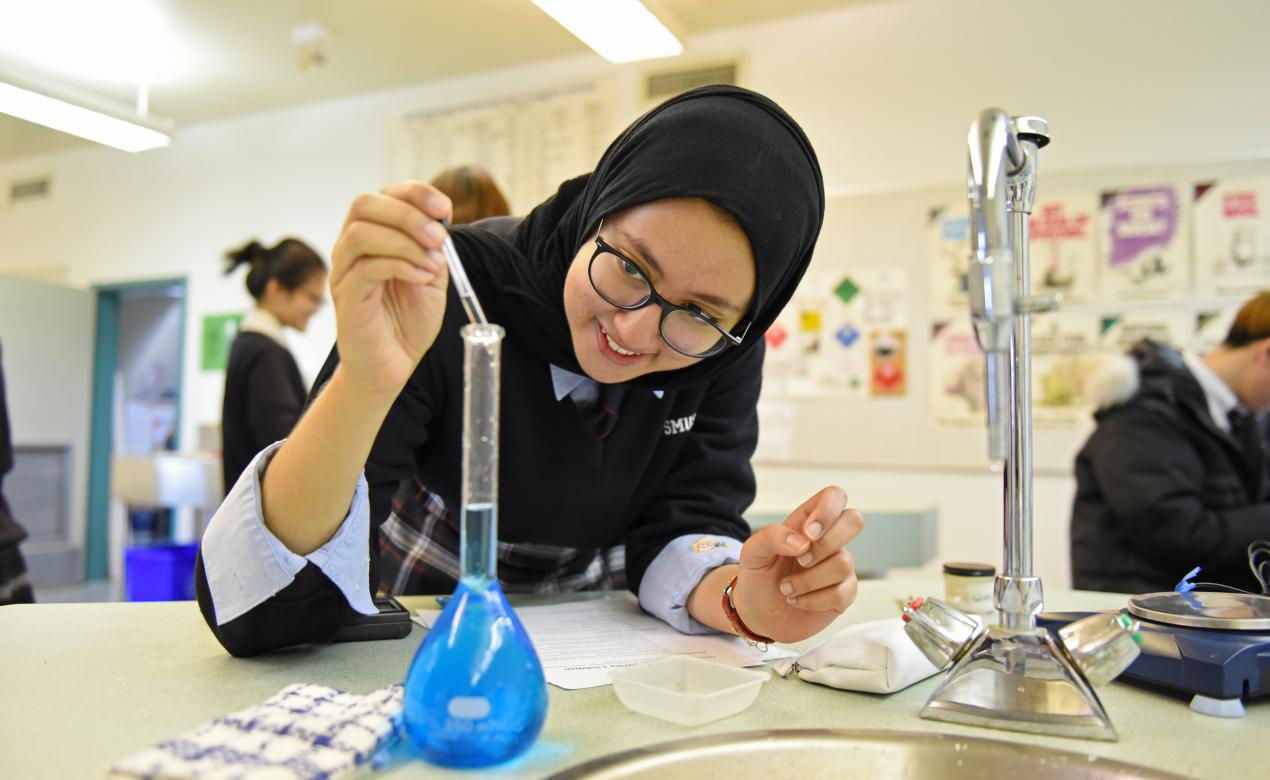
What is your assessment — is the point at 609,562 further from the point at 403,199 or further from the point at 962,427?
the point at 962,427

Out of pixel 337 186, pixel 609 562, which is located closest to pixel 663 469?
pixel 609 562

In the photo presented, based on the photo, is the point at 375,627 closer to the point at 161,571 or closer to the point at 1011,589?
the point at 1011,589

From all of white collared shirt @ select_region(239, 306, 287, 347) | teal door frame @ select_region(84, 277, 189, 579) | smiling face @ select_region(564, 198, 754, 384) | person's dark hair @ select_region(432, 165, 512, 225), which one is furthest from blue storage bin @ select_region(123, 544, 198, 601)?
teal door frame @ select_region(84, 277, 189, 579)

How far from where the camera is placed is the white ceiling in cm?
355

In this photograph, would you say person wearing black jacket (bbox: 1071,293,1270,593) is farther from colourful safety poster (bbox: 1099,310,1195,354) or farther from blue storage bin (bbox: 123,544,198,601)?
blue storage bin (bbox: 123,544,198,601)

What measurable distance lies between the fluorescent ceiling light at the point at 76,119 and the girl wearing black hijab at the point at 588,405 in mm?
2656

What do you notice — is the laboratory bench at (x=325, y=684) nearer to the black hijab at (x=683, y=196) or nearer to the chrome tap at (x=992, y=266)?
the chrome tap at (x=992, y=266)

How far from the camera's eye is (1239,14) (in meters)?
2.94

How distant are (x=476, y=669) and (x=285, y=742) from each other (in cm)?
12

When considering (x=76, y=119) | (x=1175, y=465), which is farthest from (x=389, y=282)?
(x=76, y=119)

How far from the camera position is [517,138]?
13.4 feet

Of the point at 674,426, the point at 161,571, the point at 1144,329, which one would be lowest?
the point at 161,571

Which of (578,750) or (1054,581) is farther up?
(578,750)

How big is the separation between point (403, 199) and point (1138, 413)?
2003 millimetres
